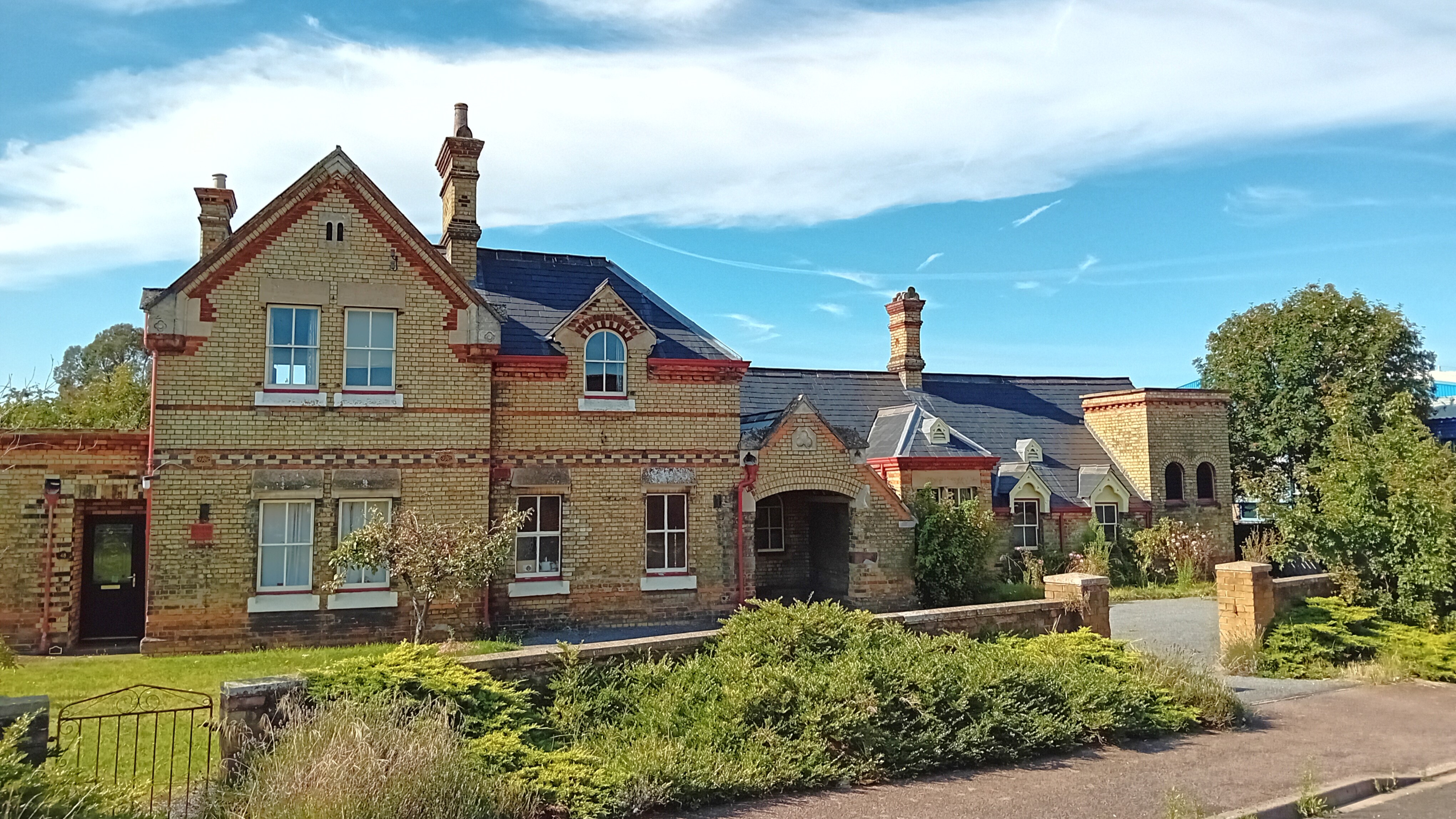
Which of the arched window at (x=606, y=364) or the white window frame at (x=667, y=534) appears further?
the white window frame at (x=667, y=534)

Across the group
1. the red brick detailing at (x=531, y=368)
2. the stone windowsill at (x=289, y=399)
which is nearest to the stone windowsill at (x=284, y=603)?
the stone windowsill at (x=289, y=399)

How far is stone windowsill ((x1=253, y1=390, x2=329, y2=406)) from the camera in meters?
15.3

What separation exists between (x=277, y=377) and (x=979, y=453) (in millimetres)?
15278

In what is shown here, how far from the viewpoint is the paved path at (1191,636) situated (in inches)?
498

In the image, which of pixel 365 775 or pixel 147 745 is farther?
pixel 147 745

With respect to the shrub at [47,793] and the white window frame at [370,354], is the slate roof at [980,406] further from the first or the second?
the shrub at [47,793]

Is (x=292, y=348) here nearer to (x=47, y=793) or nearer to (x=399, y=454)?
(x=399, y=454)

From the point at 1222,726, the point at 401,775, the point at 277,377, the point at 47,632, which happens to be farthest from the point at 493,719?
the point at 47,632

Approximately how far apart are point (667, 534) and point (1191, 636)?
32.3 feet

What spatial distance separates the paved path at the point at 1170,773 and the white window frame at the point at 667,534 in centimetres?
945

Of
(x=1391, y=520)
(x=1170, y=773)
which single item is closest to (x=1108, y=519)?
(x=1391, y=520)

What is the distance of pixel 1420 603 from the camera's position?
14.0 m

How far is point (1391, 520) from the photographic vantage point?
14.4 m

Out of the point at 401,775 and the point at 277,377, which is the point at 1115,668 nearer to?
the point at 401,775
